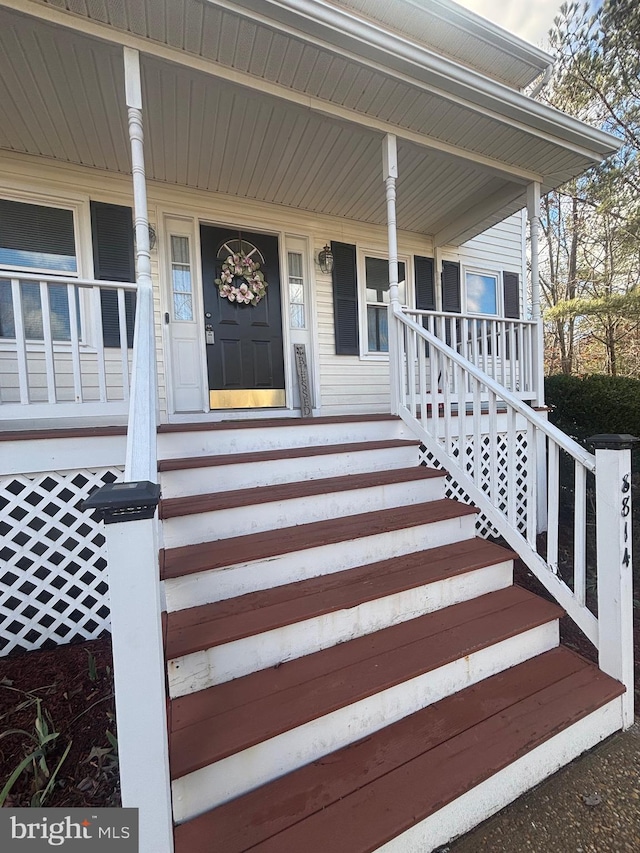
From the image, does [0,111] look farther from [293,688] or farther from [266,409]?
[293,688]

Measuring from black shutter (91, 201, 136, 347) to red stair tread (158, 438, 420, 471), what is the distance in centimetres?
193

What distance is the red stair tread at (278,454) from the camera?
2119mm

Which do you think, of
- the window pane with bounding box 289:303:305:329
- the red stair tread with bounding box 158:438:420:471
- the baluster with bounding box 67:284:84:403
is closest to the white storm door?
the window pane with bounding box 289:303:305:329

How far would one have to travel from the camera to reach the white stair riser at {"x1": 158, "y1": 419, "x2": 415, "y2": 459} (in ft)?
7.72

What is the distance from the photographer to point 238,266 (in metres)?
4.10

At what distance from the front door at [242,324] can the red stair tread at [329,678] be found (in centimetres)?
295

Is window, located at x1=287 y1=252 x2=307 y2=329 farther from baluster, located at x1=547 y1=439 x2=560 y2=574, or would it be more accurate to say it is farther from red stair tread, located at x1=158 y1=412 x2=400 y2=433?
baluster, located at x1=547 y1=439 x2=560 y2=574

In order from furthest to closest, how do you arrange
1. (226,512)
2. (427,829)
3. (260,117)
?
(260,117), (226,512), (427,829)

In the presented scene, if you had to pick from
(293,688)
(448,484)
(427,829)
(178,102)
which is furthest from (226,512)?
(178,102)

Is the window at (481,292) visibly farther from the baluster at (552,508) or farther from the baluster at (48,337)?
the baluster at (48,337)

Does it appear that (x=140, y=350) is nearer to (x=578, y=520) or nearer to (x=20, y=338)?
(x=20, y=338)

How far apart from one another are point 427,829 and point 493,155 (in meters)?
4.51

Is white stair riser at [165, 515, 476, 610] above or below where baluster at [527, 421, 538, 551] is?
below

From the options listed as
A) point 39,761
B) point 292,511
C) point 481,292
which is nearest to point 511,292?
point 481,292
